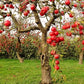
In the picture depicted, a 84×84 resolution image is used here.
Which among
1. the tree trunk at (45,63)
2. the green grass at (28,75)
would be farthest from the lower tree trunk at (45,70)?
the green grass at (28,75)

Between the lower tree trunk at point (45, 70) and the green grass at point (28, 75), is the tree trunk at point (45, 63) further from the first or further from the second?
the green grass at point (28, 75)

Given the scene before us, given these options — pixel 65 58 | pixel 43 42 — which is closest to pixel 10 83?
pixel 43 42

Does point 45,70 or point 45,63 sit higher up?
point 45,63

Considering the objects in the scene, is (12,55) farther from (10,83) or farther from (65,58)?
(10,83)

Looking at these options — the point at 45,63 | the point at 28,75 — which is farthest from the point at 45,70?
the point at 28,75

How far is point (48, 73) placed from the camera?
646 centimetres

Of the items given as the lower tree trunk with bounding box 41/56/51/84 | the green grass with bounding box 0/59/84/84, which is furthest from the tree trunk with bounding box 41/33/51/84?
the green grass with bounding box 0/59/84/84

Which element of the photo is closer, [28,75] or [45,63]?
[45,63]

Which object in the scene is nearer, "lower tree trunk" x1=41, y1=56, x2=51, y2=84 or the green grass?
"lower tree trunk" x1=41, y1=56, x2=51, y2=84

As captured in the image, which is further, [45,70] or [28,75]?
[28,75]

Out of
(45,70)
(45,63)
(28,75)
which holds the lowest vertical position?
(28,75)

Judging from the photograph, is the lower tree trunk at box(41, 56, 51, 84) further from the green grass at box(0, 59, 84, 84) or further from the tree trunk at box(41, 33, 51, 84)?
the green grass at box(0, 59, 84, 84)

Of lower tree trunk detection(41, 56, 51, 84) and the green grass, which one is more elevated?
lower tree trunk detection(41, 56, 51, 84)

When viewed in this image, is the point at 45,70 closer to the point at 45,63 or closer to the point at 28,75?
the point at 45,63
